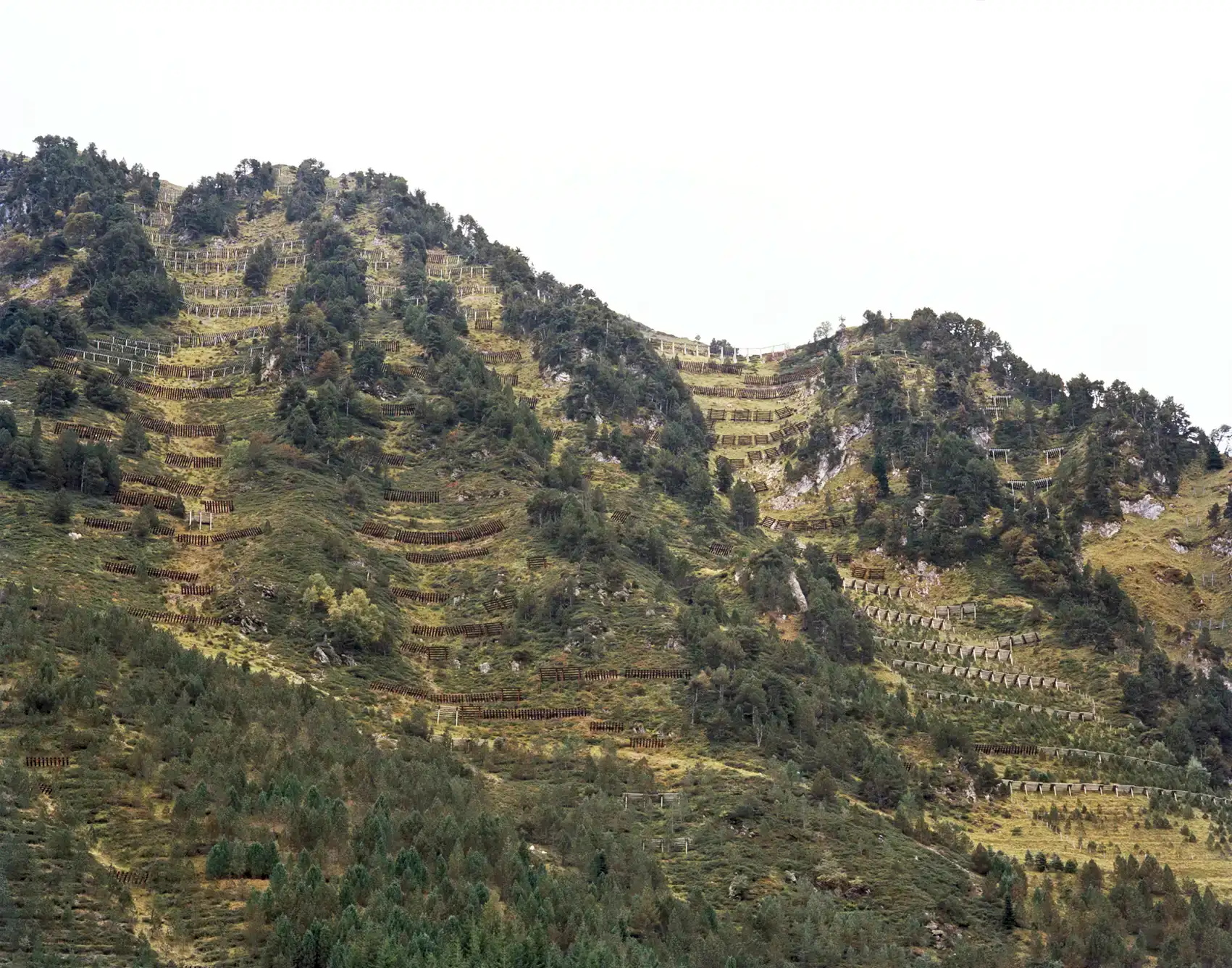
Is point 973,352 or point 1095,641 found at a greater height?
point 973,352

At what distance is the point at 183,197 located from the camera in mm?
138375

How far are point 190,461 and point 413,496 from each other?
50.2 feet

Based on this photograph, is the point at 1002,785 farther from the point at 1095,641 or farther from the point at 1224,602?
the point at 1224,602

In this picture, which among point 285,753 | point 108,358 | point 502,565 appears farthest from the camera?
point 108,358

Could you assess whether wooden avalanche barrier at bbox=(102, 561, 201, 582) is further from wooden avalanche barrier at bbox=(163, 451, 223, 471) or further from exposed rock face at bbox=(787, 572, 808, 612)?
exposed rock face at bbox=(787, 572, 808, 612)

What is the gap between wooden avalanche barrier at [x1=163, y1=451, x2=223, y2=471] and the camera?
82938mm

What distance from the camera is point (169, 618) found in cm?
6425

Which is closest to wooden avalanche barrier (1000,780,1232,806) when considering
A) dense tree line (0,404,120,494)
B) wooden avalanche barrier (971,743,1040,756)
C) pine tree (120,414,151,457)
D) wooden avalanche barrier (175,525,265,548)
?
wooden avalanche barrier (971,743,1040,756)

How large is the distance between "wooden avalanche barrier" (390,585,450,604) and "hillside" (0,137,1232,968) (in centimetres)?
30

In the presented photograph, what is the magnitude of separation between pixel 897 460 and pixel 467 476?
38.6 meters

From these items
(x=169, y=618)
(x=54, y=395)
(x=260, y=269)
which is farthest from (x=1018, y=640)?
(x=260, y=269)

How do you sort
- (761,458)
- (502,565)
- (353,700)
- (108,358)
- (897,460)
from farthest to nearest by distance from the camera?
(761,458) < (897,460) < (108,358) < (502,565) < (353,700)

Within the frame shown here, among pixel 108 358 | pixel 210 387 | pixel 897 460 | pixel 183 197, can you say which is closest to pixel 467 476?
pixel 210 387

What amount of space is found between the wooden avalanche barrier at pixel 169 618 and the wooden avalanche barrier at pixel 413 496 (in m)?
21.4
